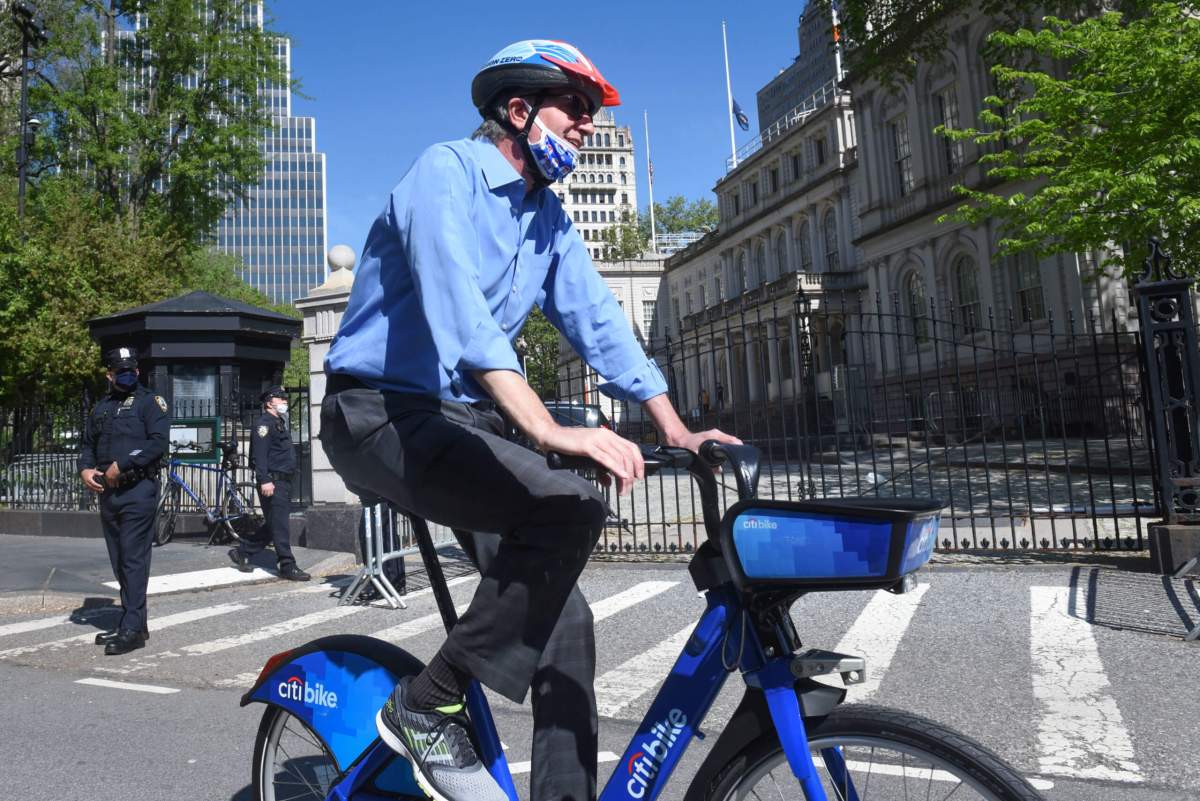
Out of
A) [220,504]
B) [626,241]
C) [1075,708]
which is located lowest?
[1075,708]

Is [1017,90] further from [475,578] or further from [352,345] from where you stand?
[352,345]

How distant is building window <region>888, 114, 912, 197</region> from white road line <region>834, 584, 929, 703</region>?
35.7 meters

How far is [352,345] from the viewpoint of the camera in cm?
221

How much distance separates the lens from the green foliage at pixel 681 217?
88.3 m

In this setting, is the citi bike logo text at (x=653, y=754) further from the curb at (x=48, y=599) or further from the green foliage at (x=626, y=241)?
the green foliage at (x=626, y=241)

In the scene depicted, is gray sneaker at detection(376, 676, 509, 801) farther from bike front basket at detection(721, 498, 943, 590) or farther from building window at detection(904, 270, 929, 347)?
building window at detection(904, 270, 929, 347)

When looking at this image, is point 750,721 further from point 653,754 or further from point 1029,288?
point 1029,288

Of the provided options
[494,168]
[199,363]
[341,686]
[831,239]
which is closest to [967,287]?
[831,239]

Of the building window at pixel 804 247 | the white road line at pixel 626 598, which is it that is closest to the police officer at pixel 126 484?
the white road line at pixel 626 598

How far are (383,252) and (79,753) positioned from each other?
3036 mm

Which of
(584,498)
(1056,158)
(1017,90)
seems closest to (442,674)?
(584,498)

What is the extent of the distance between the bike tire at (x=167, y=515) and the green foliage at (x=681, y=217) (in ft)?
254

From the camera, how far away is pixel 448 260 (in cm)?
194

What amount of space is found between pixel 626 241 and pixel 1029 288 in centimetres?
5553
